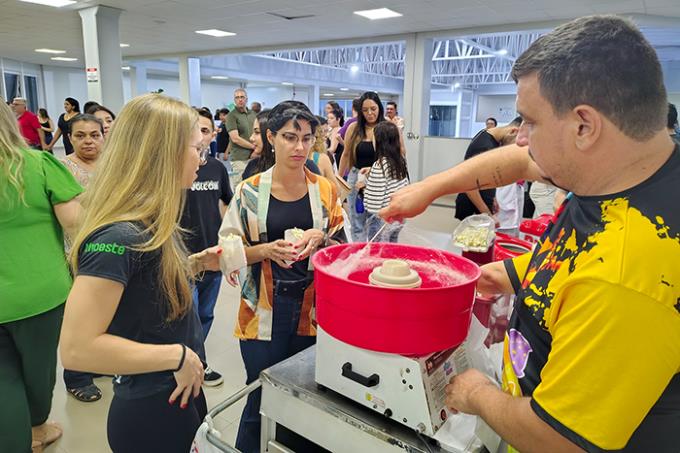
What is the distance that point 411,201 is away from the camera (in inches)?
48.2

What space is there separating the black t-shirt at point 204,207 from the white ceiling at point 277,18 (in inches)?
181

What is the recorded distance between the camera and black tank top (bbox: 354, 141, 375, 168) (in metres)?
4.43

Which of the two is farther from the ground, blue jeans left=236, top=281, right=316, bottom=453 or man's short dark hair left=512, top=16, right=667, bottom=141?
man's short dark hair left=512, top=16, right=667, bottom=141

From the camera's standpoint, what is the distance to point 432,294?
2.90 feet

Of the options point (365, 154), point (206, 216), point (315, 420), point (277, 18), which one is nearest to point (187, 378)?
point (315, 420)

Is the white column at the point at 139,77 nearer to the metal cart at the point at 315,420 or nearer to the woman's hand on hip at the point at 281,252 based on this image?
the woman's hand on hip at the point at 281,252

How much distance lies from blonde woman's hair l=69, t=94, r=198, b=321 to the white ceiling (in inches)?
229

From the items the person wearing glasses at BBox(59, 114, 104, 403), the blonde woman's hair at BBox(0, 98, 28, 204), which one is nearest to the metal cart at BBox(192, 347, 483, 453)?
the blonde woman's hair at BBox(0, 98, 28, 204)

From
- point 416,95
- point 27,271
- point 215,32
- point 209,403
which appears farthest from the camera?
point 215,32

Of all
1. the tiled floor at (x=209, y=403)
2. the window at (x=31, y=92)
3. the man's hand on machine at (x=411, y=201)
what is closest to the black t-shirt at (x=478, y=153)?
the tiled floor at (x=209, y=403)

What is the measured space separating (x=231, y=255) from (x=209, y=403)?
4.43 feet

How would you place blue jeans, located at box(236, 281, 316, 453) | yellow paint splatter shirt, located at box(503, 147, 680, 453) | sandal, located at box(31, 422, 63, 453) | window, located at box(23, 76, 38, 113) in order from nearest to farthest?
yellow paint splatter shirt, located at box(503, 147, 680, 453), blue jeans, located at box(236, 281, 316, 453), sandal, located at box(31, 422, 63, 453), window, located at box(23, 76, 38, 113)

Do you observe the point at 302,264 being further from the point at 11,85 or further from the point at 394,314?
the point at 11,85

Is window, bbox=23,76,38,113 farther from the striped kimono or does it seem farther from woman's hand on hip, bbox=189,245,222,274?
woman's hand on hip, bbox=189,245,222,274
